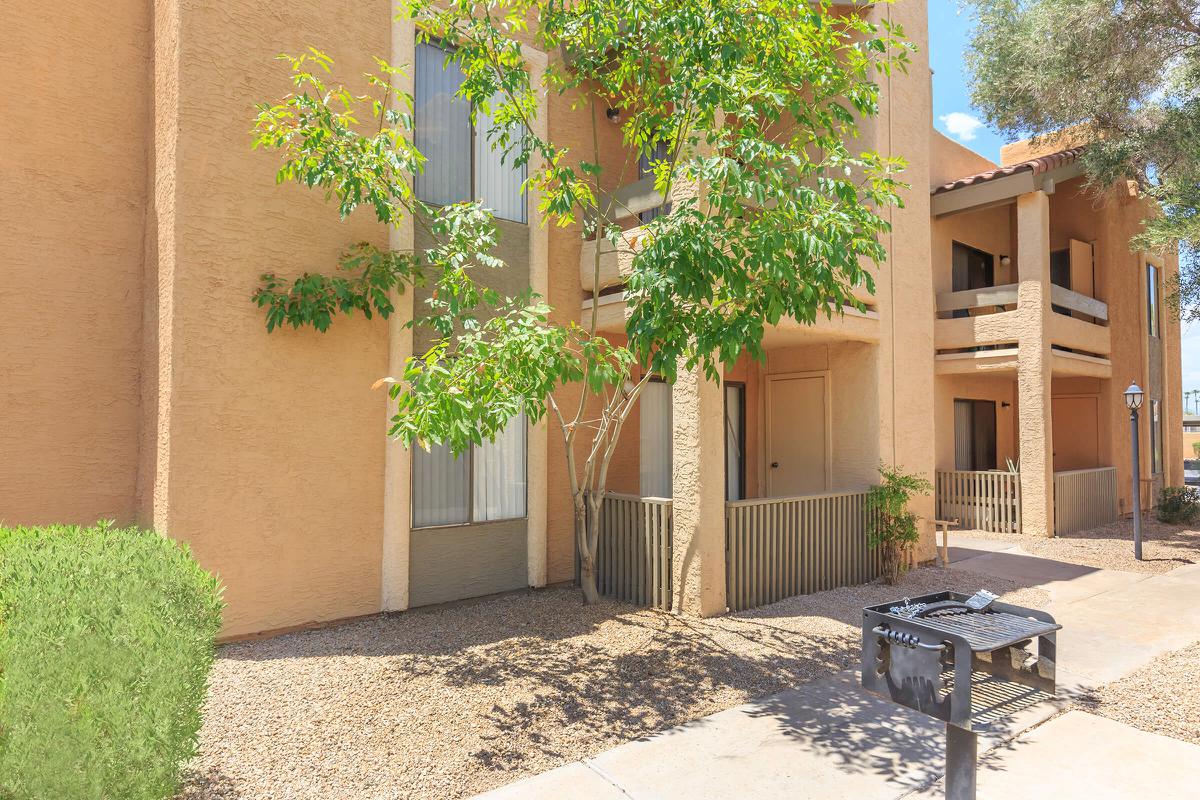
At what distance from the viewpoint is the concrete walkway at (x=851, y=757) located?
391cm

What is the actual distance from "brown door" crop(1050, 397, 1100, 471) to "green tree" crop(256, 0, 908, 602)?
12.2 meters

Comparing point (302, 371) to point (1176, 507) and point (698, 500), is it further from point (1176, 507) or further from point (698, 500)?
point (1176, 507)

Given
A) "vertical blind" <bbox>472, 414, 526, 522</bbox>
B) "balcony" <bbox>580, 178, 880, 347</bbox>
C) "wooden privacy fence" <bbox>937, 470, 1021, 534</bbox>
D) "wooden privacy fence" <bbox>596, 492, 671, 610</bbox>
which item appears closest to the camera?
"wooden privacy fence" <bbox>596, 492, 671, 610</bbox>

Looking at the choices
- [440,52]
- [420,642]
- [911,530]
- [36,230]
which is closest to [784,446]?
[911,530]

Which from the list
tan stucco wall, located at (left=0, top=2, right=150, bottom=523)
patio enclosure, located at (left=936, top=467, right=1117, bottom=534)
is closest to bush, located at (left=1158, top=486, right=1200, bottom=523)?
patio enclosure, located at (left=936, top=467, right=1117, bottom=534)

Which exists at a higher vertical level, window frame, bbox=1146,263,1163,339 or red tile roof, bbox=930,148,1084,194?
red tile roof, bbox=930,148,1084,194

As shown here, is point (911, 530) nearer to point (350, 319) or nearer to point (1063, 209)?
point (350, 319)

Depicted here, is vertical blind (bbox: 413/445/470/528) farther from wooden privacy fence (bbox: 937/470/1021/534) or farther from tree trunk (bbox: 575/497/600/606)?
wooden privacy fence (bbox: 937/470/1021/534)

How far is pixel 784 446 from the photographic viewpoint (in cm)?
1070

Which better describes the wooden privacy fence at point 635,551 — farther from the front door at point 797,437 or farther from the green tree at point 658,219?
the front door at point 797,437

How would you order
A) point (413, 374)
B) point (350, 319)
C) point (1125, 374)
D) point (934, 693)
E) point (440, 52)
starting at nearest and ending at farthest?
point (934, 693) → point (413, 374) → point (350, 319) → point (440, 52) → point (1125, 374)

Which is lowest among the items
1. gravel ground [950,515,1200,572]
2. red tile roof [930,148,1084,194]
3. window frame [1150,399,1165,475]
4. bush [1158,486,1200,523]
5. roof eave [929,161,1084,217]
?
gravel ground [950,515,1200,572]

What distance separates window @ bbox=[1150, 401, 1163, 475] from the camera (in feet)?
53.0

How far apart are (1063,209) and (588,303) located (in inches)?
486
